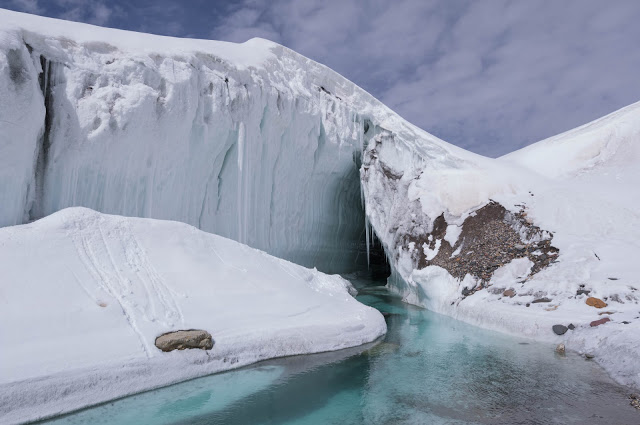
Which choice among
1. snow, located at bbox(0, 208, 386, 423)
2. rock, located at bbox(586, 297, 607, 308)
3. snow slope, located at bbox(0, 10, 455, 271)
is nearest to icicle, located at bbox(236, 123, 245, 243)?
snow slope, located at bbox(0, 10, 455, 271)

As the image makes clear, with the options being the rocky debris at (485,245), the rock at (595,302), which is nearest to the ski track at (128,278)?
the rock at (595,302)

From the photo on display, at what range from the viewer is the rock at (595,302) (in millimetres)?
9469

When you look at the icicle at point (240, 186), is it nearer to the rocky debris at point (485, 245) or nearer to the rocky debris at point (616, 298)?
the rocky debris at point (485, 245)

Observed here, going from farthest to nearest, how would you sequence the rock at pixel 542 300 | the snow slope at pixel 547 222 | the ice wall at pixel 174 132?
the ice wall at pixel 174 132
the rock at pixel 542 300
the snow slope at pixel 547 222

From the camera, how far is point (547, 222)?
46.3 ft

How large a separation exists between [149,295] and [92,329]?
55.4 inches

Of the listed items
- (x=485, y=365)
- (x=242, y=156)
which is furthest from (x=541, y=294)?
(x=242, y=156)

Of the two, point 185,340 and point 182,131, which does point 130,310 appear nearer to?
point 185,340

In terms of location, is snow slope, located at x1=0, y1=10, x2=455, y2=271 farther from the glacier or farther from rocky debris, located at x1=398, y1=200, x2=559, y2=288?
rocky debris, located at x1=398, y1=200, x2=559, y2=288

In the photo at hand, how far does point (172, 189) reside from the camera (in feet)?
48.9

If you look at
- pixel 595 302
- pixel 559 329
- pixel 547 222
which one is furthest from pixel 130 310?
pixel 547 222

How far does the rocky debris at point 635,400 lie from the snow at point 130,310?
201 inches

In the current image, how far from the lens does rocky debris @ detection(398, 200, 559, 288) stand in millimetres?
13180

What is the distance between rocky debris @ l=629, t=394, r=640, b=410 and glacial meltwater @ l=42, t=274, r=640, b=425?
115 mm
